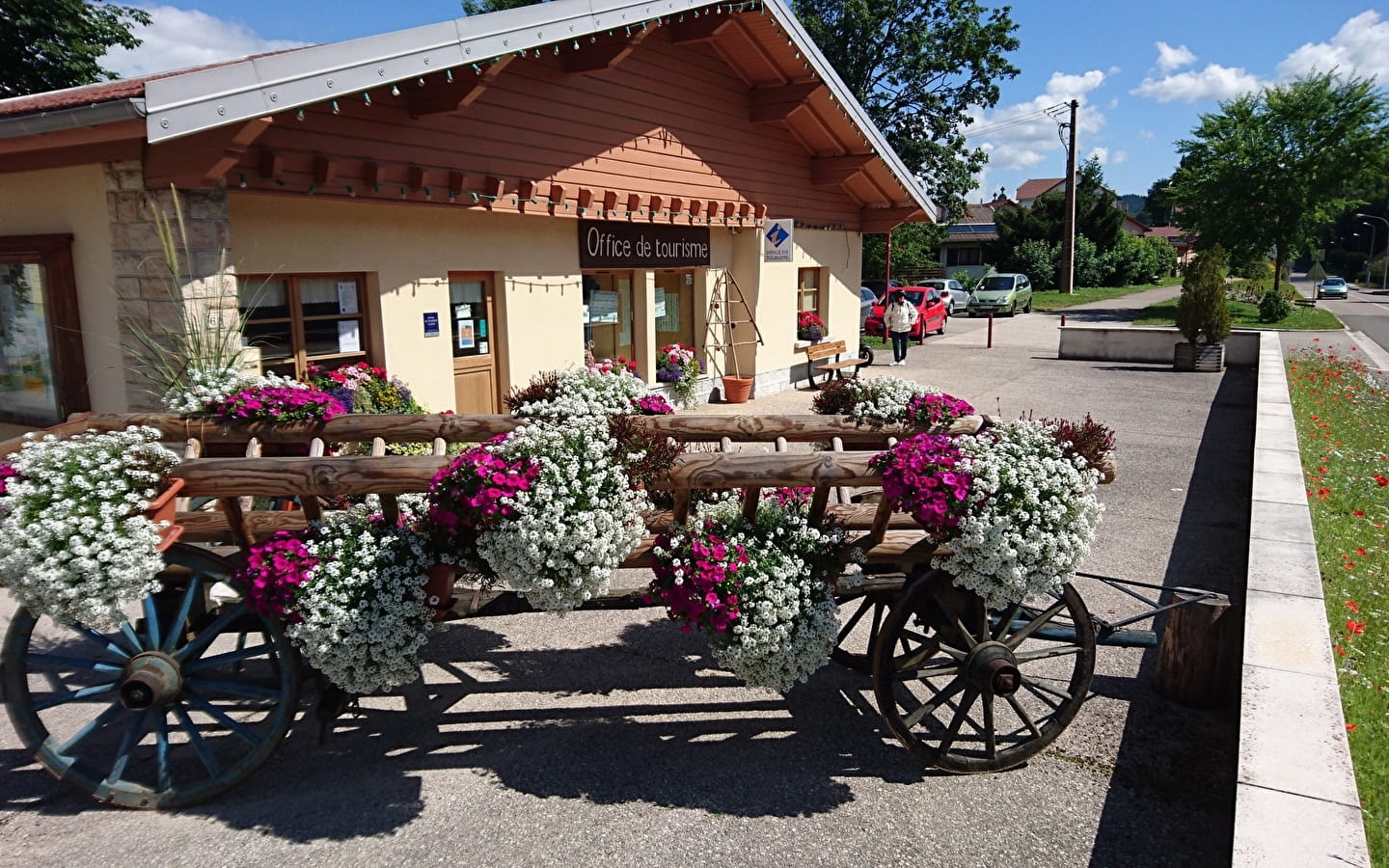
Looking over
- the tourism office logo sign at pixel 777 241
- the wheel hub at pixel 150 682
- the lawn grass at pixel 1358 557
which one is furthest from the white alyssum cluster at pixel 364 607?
the tourism office logo sign at pixel 777 241

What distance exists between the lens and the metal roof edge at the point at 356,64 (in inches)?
222

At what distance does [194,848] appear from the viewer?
337 centimetres

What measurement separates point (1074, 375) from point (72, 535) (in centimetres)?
1760

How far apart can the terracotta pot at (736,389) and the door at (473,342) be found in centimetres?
464

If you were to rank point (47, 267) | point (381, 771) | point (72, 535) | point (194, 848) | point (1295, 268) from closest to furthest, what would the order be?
point (72, 535), point (194, 848), point (381, 771), point (47, 267), point (1295, 268)

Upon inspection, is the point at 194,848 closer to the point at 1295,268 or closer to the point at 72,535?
the point at 72,535

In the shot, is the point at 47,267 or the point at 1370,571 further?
the point at 47,267

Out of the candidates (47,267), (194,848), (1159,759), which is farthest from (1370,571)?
(47,267)

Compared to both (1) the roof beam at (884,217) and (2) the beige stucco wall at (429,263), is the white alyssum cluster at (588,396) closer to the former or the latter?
(2) the beige stucco wall at (429,263)

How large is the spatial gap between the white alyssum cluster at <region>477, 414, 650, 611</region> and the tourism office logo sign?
11.1 m

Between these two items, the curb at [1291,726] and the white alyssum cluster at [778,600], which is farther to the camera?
the white alyssum cluster at [778,600]

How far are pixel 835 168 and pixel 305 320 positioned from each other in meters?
9.70

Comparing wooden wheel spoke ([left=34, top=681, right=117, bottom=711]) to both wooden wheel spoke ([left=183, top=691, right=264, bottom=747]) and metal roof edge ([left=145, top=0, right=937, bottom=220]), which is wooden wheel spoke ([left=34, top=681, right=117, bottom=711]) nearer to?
wooden wheel spoke ([left=183, top=691, right=264, bottom=747])

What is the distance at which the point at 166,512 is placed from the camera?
11.2 feet
